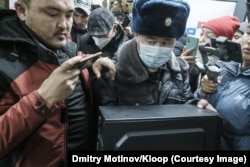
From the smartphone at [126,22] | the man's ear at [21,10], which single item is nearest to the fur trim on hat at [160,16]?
the man's ear at [21,10]

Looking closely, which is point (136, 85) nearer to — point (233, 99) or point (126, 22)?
point (233, 99)

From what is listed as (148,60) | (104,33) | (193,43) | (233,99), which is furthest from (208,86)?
(104,33)

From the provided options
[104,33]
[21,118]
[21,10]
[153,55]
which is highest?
[21,10]

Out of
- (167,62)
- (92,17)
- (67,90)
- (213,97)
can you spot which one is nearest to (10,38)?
(67,90)

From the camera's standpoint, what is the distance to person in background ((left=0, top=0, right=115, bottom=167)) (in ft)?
2.80

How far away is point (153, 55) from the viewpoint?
3.79 feet

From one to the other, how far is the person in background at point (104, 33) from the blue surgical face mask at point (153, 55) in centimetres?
128

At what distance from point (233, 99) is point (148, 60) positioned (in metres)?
0.44

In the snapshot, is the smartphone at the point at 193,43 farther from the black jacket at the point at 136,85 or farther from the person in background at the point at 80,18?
the person in background at the point at 80,18

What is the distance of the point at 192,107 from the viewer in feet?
3.48

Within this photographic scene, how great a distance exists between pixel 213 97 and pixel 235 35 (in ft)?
3.60

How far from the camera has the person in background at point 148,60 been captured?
3.67 ft

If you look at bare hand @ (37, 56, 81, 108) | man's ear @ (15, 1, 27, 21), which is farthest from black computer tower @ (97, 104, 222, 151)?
man's ear @ (15, 1, 27, 21)

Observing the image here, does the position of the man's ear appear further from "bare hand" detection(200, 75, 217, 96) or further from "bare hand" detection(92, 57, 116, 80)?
"bare hand" detection(200, 75, 217, 96)
